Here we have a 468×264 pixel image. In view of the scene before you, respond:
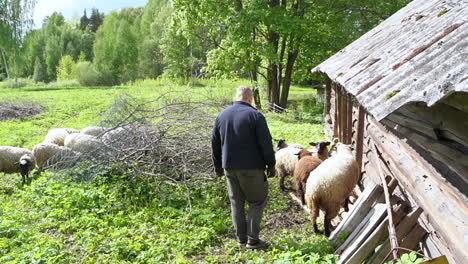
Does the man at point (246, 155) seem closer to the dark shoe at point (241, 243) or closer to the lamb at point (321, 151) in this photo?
the dark shoe at point (241, 243)

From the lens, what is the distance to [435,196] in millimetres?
3732

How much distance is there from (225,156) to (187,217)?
5.59ft

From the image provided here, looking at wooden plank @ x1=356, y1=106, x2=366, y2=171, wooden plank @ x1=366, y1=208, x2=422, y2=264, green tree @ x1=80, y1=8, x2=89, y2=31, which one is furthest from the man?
green tree @ x1=80, y1=8, x2=89, y2=31

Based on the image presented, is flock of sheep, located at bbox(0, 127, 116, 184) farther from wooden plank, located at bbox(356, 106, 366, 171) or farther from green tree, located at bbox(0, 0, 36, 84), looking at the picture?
green tree, located at bbox(0, 0, 36, 84)

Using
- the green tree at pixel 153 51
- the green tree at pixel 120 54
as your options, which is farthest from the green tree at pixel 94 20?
the green tree at pixel 153 51

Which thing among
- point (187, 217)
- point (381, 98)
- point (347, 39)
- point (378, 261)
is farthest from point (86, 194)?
point (347, 39)

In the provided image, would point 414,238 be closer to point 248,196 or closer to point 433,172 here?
point 433,172

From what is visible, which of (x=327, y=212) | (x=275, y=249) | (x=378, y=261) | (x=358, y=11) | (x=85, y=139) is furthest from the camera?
(x=358, y=11)

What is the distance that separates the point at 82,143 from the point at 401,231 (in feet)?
25.7

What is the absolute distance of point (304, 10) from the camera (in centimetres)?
1939

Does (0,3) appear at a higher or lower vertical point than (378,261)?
higher

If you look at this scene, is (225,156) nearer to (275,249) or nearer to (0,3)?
(275,249)

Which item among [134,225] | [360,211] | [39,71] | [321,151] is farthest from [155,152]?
[39,71]

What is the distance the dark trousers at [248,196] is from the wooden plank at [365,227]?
1.21 metres
